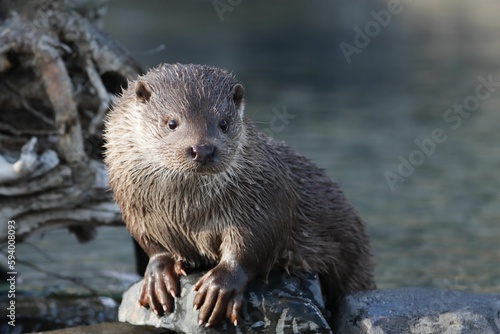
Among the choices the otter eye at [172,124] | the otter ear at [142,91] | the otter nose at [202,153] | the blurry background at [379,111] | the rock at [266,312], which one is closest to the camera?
the otter nose at [202,153]

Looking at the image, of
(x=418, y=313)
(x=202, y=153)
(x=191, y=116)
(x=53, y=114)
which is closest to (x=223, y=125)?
(x=191, y=116)

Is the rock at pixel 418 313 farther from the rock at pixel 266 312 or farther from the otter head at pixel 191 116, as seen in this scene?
the otter head at pixel 191 116

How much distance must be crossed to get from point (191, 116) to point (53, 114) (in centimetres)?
236

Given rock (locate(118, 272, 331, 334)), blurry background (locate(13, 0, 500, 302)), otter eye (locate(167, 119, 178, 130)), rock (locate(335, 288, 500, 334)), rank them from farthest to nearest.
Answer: blurry background (locate(13, 0, 500, 302)), rock (locate(335, 288, 500, 334)), rock (locate(118, 272, 331, 334)), otter eye (locate(167, 119, 178, 130))

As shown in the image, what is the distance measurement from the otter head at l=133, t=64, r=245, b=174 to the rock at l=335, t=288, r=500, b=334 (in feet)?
Answer: 3.36

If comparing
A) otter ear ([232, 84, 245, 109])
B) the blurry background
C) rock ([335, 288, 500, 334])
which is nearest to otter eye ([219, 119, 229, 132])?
otter ear ([232, 84, 245, 109])

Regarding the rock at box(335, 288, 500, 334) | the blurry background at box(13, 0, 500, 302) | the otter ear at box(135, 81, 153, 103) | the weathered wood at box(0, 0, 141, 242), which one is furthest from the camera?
the blurry background at box(13, 0, 500, 302)

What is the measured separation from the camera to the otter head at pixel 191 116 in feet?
12.3

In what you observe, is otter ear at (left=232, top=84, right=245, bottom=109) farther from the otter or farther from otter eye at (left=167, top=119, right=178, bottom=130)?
otter eye at (left=167, top=119, right=178, bottom=130)

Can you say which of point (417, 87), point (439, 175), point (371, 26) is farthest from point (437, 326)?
point (371, 26)

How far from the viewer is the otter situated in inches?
152

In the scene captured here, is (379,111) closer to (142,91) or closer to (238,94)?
(238,94)

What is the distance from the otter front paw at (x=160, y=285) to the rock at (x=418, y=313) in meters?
0.81

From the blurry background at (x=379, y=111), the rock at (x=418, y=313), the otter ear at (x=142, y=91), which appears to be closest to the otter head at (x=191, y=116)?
the otter ear at (x=142, y=91)
